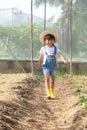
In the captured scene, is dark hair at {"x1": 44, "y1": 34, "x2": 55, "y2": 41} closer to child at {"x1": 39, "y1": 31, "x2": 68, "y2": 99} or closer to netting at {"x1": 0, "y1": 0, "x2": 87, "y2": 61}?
child at {"x1": 39, "y1": 31, "x2": 68, "y2": 99}

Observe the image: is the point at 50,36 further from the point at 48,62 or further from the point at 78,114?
the point at 78,114

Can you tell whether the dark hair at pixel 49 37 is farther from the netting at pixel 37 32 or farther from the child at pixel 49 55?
the netting at pixel 37 32

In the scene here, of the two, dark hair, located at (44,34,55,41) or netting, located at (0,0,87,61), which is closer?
dark hair, located at (44,34,55,41)

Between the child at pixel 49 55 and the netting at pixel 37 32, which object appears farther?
the netting at pixel 37 32

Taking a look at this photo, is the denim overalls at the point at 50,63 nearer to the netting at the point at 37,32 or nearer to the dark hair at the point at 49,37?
the dark hair at the point at 49,37

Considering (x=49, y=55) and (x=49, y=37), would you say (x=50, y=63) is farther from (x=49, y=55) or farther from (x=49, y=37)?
(x=49, y=37)

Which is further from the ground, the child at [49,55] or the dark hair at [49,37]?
the dark hair at [49,37]

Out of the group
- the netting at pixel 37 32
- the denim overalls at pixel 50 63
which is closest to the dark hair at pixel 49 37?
the denim overalls at pixel 50 63

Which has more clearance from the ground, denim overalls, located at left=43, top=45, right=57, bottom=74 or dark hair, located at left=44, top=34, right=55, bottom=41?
dark hair, located at left=44, top=34, right=55, bottom=41

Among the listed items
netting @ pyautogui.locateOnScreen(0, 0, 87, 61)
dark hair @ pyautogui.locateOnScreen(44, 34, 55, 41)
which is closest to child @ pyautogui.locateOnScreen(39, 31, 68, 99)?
dark hair @ pyautogui.locateOnScreen(44, 34, 55, 41)

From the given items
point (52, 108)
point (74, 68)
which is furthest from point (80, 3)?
point (52, 108)

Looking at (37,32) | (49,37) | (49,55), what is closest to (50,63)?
(49,55)

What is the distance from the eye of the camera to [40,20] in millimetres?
32344

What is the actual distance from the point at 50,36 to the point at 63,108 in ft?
8.06
